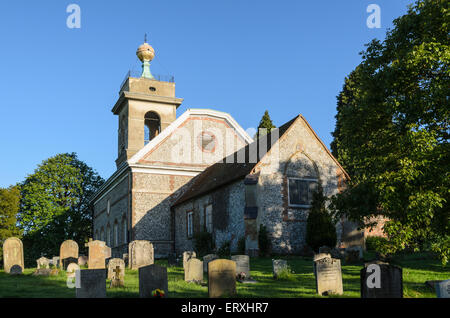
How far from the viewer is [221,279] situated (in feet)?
37.8

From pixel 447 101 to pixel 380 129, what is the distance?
11.3 feet

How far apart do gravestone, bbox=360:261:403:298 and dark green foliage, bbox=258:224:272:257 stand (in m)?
13.5

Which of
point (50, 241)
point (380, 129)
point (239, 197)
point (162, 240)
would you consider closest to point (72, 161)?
point (50, 241)

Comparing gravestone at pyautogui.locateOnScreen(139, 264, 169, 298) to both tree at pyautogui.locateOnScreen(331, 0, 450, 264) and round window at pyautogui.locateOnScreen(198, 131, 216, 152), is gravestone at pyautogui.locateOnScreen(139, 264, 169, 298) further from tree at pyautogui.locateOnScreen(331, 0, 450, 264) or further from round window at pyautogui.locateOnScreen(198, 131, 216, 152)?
round window at pyautogui.locateOnScreen(198, 131, 216, 152)

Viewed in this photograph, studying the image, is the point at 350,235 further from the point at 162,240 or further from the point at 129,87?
the point at 129,87

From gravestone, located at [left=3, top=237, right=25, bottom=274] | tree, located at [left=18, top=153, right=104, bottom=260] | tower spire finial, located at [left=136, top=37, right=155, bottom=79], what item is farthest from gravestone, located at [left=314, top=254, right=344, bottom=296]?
tree, located at [left=18, top=153, right=104, bottom=260]

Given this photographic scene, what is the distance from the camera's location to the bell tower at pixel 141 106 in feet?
120

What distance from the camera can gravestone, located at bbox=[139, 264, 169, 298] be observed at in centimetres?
1100

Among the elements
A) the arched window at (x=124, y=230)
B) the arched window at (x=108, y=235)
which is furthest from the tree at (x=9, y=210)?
the arched window at (x=124, y=230)

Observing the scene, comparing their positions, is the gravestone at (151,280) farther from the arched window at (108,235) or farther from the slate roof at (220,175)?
the arched window at (108,235)

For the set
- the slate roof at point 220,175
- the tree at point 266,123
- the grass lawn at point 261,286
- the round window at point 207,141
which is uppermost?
the tree at point 266,123

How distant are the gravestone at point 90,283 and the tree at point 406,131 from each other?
8.46 metres

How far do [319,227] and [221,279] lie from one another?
13006 mm

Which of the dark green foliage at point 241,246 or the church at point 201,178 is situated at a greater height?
the church at point 201,178
